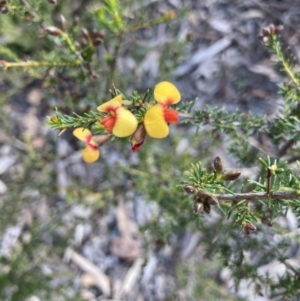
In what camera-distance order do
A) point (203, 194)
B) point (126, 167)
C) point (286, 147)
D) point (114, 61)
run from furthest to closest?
1. point (126, 167)
2. point (114, 61)
3. point (286, 147)
4. point (203, 194)

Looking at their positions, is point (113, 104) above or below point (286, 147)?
above

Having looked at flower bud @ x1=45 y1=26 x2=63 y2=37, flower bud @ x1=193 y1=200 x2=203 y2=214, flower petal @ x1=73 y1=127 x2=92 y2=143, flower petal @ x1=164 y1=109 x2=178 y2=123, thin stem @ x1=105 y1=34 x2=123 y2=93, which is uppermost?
flower bud @ x1=45 y1=26 x2=63 y2=37

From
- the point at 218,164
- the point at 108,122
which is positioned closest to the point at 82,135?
the point at 108,122

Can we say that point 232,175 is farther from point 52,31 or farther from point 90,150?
point 52,31

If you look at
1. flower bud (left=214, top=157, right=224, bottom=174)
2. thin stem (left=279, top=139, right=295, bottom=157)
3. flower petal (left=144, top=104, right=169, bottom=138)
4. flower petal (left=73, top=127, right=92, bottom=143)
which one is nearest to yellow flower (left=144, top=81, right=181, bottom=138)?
flower petal (left=144, top=104, right=169, bottom=138)

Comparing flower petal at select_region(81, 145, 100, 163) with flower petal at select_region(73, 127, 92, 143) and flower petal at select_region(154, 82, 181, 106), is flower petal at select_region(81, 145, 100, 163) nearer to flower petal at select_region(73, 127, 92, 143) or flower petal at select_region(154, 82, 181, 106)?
flower petal at select_region(73, 127, 92, 143)

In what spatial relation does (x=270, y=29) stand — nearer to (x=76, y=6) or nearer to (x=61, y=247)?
(x=61, y=247)

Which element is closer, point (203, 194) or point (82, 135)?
point (203, 194)
